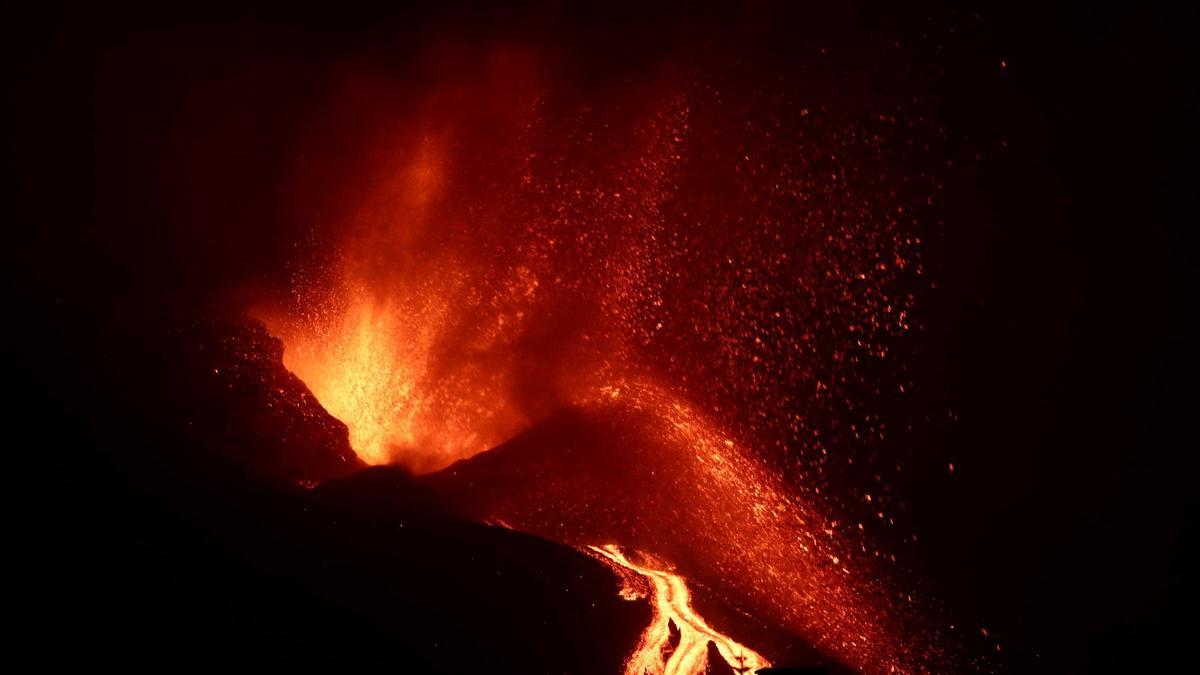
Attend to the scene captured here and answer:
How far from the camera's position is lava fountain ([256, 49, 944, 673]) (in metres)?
7.69

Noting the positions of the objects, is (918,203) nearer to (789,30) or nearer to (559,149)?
(789,30)

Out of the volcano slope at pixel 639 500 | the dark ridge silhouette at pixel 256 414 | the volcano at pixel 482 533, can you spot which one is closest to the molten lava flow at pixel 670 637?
the volcano at pixel 482 533

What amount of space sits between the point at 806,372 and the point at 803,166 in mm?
1841

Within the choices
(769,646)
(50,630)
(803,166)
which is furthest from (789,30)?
(50,630)

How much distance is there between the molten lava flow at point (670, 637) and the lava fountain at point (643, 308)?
45mm

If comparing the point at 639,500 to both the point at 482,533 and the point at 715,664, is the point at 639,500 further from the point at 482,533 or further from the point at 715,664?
the point at 715,664

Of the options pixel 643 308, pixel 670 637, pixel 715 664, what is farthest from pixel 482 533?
pixel 643 308

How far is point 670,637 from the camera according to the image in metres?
5.33

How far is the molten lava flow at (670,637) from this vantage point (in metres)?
5.02

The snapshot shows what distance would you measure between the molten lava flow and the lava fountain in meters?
0.04

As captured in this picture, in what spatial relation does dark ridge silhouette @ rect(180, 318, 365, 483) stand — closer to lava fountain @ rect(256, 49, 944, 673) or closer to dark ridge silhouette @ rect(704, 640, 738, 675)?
lava fountain @ rect(256, 49, 944, 673)

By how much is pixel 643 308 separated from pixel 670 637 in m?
4.94

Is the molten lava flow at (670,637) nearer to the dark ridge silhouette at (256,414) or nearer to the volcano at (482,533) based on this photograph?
the volcano at (482,533)

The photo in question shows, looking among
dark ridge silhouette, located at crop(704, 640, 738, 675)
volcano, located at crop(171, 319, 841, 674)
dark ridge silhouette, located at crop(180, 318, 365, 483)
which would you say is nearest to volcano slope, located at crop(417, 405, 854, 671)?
volcano, located at crop(171, 319, 841, 674)
